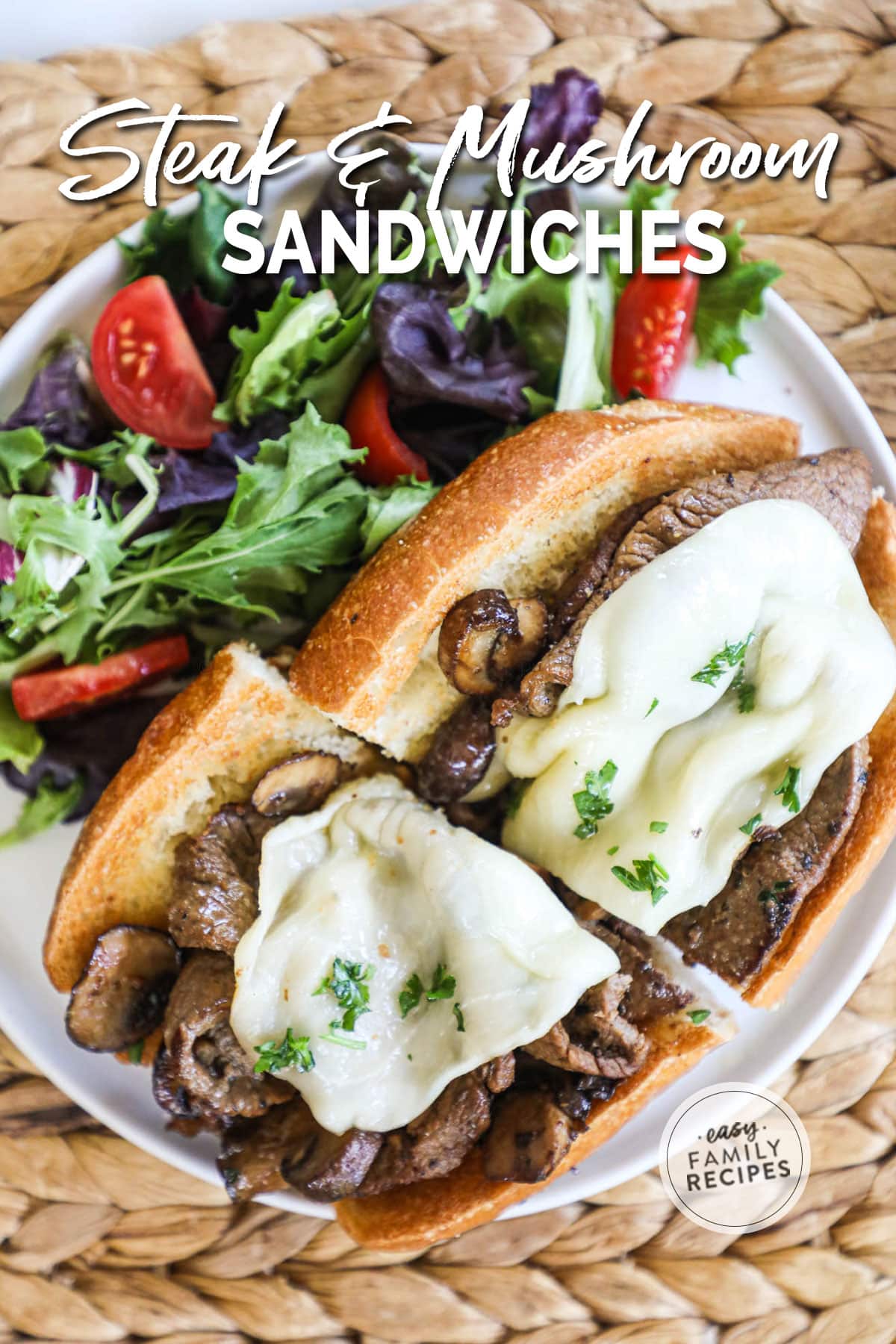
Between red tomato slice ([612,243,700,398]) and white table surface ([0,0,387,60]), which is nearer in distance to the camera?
red tomato slice ([612,243,700,398])

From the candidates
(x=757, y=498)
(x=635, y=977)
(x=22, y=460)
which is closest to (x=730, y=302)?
(x=757, y=498)

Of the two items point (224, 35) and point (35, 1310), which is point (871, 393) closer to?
point (224, 35)

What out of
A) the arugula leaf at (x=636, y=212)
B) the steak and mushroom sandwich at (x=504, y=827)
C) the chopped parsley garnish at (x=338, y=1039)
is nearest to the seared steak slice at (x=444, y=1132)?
the steak and mushroom sandwich at (x=504, y=827)

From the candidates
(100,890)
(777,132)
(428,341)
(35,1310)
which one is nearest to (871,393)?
(777,132)

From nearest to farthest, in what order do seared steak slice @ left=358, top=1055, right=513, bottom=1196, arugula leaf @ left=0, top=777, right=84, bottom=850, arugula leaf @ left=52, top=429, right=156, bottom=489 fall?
seared steak slice @ left=358, top=1055, right=513, bottom=1196
arugula leaf @ left=52, top=429, right=156, bottom=489
arugula leaf @ left=0, top=777, right=84, bottom=850

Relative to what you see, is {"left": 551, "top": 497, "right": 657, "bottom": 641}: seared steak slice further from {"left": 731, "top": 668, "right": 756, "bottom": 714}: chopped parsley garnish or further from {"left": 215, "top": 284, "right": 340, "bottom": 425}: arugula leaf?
{"left": 215, "top": 284, "right": 340, "bottom": 425}: arugula leaf

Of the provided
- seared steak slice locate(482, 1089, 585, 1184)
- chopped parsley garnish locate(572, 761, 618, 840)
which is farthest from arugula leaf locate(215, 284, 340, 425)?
seared steak slice locate(482, 1089, 585, 1184)

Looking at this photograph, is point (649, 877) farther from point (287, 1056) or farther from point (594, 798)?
point (287, 1056)
